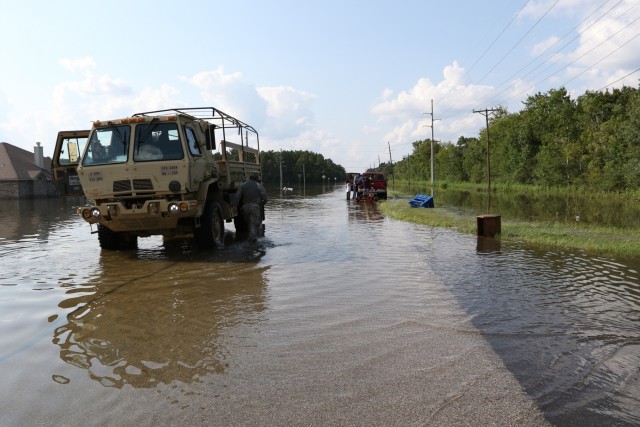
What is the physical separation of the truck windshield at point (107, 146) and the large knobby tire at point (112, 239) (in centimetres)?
179

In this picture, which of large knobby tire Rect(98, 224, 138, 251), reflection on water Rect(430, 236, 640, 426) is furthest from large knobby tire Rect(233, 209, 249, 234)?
reflection on water Rect(430, 236, 640, 426)

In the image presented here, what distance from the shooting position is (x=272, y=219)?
19.3m

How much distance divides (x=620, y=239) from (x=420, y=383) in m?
10.5

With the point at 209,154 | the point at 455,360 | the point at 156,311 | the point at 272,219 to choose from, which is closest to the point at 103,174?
the point at 209,154

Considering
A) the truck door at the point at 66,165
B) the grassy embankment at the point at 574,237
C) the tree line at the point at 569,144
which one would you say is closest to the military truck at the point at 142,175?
the truck door at the point at 66,165

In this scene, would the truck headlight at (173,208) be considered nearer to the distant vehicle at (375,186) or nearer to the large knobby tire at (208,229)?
the large knobby tire at (208,229)

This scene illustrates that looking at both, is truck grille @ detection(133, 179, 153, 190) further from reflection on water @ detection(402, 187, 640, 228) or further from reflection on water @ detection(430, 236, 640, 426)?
reflection on water @ detection(402, 187, 640, 228)

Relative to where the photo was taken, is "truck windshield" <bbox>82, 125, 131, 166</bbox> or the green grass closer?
"truck windshield" <bbox>82, 125, 131, 166</bbox>

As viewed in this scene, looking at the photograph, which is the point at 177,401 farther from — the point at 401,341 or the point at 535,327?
the point at 535,327

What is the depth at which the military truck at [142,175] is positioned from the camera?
30.2 feet

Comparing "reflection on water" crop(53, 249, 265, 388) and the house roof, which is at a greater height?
the house roof

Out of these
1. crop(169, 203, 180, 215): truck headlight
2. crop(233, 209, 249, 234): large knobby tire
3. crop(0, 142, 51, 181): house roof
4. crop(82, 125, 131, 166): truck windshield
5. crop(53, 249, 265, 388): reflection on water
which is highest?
crop(0, 142, 51, 181): house roof

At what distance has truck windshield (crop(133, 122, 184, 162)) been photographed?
9.43 m

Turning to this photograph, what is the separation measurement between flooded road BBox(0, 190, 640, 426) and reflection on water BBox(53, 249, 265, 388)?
0.03m
